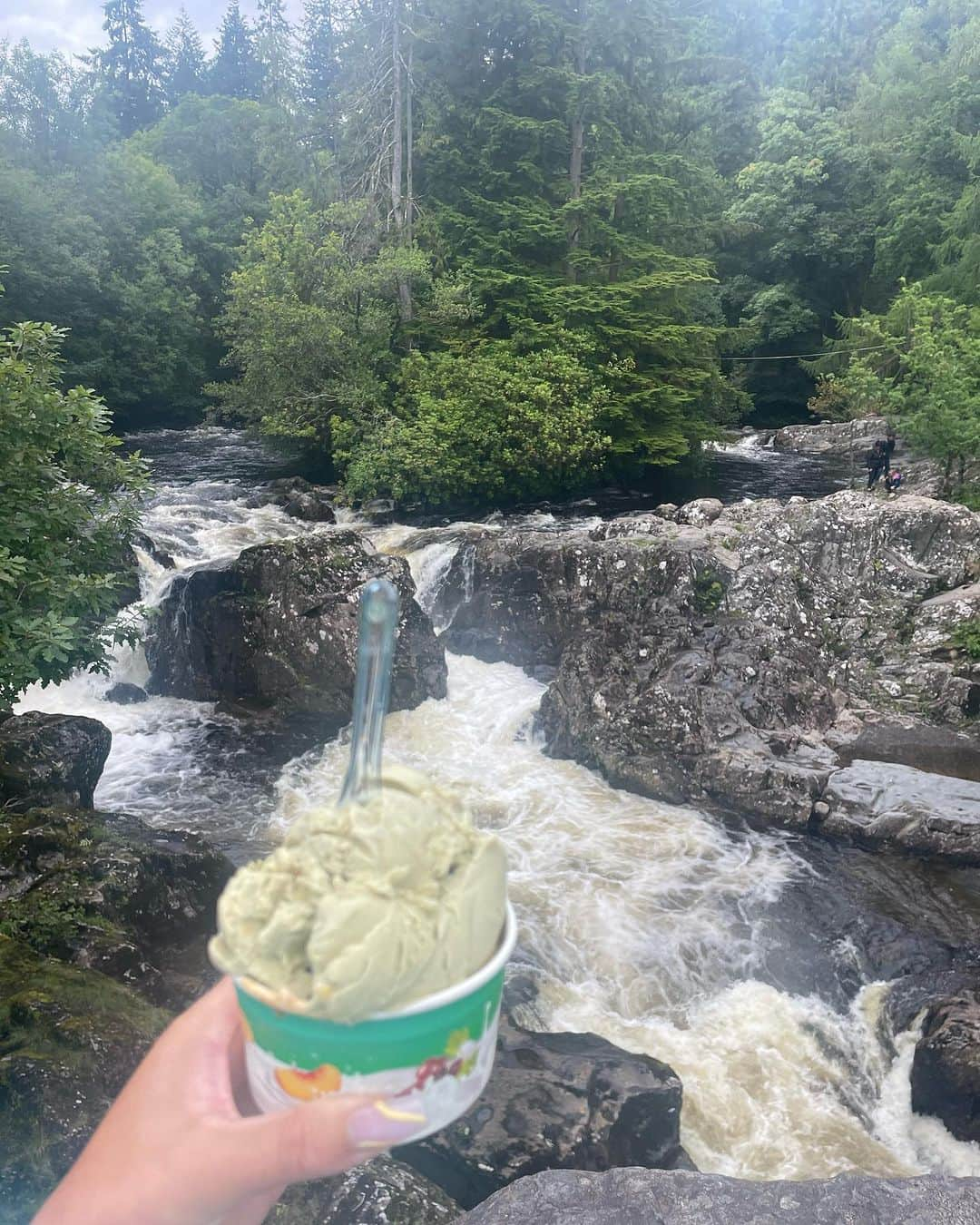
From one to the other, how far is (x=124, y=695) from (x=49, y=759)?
414 centimetres

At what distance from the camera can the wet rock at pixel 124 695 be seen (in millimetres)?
11805

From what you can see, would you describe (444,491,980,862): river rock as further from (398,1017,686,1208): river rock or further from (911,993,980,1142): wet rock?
(398,1017,686,1208): river rock

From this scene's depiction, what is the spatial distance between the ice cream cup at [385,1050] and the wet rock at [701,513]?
13897 millimetres

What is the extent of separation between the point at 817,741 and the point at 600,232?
15.8m

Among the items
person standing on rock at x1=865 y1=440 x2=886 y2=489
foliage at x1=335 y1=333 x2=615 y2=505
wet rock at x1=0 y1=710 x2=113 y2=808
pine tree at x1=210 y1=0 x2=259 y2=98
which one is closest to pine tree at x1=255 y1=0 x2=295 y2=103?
pine tree at x1=210 y1=0 x2=259 y2=98

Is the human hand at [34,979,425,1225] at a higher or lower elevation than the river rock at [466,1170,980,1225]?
higher

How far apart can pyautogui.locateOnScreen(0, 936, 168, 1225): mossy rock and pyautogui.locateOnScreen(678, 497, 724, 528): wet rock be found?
12332 mm

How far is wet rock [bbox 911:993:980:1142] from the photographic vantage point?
5.58 m

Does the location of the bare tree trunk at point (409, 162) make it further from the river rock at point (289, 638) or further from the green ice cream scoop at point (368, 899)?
the green ice cream scoop at point (368, 899)

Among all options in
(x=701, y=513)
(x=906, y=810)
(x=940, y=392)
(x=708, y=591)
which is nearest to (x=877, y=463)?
(x=940, y=392)

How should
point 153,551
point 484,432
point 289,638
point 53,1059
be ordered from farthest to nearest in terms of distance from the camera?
1. point 484,432
2. point 153,551
3. point 289,638
4. point 53,1059

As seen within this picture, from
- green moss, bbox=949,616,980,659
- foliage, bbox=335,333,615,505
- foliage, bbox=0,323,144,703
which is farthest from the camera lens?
foliage, bbox=335,333,615,505

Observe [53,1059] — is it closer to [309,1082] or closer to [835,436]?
[309,1082]

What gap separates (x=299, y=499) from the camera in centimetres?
1780
